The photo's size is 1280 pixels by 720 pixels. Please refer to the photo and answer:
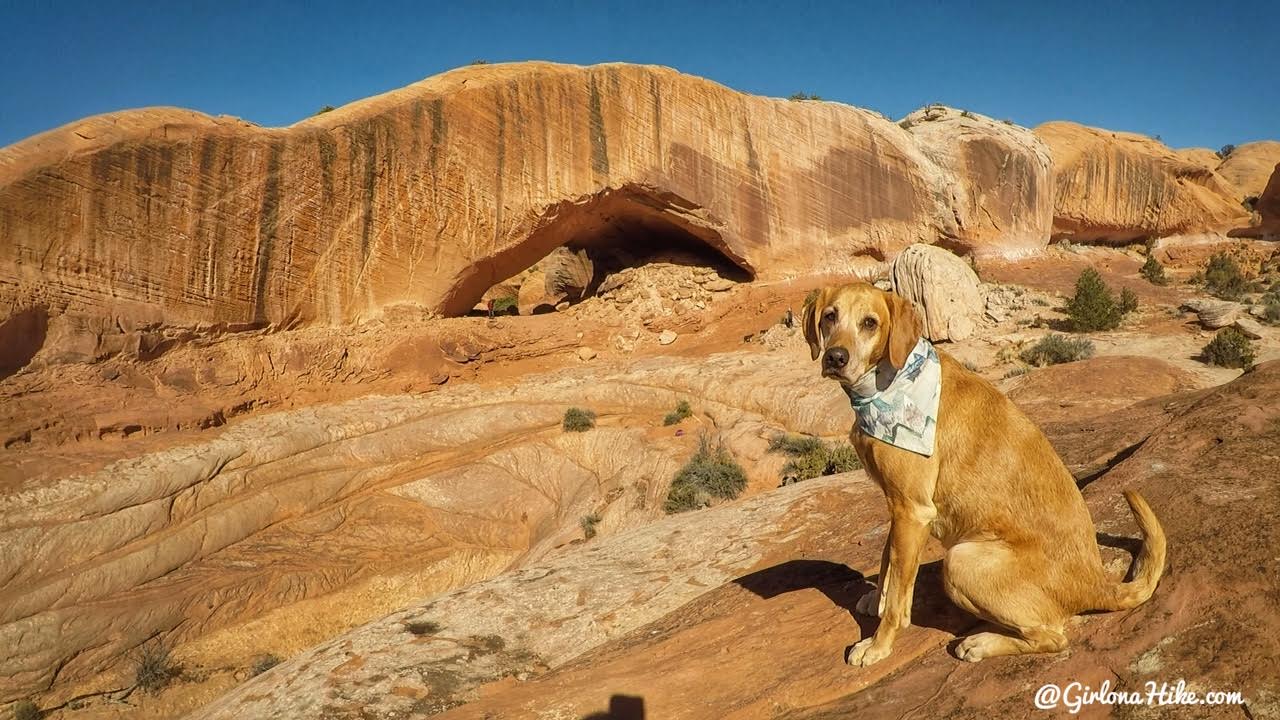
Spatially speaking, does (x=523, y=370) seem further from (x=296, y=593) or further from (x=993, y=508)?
(x=993, y=508)

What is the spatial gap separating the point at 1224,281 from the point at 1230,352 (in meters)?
12.1

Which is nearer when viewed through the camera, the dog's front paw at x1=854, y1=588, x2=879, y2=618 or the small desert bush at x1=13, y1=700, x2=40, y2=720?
the dog's front paw at x1=854, y1=588, x2=879, y2=618

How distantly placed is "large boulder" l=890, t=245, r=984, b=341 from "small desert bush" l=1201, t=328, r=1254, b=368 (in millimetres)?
4830

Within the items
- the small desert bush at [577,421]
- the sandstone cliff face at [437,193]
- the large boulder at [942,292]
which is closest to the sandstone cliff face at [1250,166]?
the sandstone cliff face at [437,193]

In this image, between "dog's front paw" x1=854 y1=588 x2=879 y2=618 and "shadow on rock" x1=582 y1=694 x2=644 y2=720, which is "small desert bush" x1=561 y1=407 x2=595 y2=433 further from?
"dog's front paw" x1=854 y1=588 x2=879 y2=618

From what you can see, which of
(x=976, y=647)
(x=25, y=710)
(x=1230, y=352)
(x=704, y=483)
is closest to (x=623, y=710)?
(x=976, y=647)

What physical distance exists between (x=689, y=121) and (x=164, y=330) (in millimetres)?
14212

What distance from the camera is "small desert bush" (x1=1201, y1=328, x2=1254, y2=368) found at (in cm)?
1342

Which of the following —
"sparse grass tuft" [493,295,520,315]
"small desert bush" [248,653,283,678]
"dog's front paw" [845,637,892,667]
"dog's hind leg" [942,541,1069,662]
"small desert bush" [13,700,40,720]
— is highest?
"sparse grass tuft" [493,295,520,315]

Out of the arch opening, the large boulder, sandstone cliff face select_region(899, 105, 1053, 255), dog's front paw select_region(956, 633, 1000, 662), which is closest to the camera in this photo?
dog's front paw select_region(956, 633, 1000, 662)

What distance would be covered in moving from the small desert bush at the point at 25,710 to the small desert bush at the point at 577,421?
9.84 meters

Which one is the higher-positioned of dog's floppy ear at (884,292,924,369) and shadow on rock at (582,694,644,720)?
dog's floppy ear at (884,292,924,369)

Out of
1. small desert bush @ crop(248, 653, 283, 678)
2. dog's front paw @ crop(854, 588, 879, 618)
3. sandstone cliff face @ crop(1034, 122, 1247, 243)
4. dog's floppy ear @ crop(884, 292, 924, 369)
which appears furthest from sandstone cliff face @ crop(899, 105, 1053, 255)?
dog's floppy ear @ crop(884, 292, 924, 369)

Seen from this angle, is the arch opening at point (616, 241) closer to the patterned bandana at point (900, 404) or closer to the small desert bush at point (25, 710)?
the small desert bush at point (25, 710)
